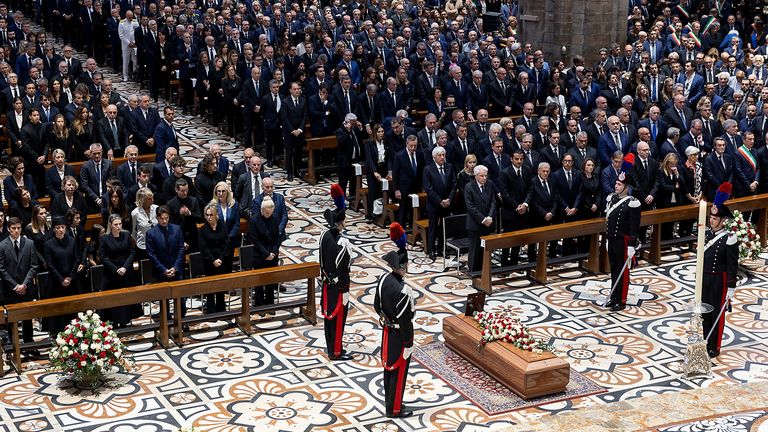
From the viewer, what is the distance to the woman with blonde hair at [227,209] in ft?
43.9

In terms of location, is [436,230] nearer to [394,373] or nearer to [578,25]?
[394,373]

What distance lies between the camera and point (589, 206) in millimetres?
14828

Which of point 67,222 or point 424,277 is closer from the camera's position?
point 67,222

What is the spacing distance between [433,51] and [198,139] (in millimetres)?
4300

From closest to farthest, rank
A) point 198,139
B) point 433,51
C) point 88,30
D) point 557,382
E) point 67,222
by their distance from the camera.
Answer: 1. point 557,382
2. point 67,222
3. point 198,139
4. point 433,51
5. point 88,30

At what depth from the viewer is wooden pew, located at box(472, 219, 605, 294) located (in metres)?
13.9

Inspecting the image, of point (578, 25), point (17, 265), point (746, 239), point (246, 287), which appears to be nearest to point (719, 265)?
point (746, 239)

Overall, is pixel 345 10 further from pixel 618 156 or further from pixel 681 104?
pixel 618 156

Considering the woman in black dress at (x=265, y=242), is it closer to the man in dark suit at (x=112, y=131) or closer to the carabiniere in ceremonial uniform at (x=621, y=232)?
the carabiniere in ceremonial uniform at (x=621, y=232)

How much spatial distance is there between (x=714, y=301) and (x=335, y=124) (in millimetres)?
7830

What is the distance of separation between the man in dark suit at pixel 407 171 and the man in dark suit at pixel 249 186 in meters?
1.72

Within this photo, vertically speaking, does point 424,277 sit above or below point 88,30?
below

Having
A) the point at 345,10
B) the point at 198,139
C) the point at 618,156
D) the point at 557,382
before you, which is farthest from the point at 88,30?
the point at 557,382

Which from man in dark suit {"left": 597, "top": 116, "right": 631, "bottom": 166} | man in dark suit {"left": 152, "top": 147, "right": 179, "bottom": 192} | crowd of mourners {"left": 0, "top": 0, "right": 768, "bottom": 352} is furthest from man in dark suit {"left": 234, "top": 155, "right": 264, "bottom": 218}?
man in dark suit {"left": 597, "top": 116, "right": 631, "bottom": 166}
